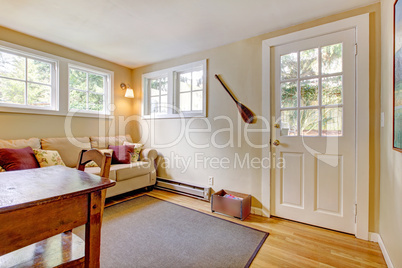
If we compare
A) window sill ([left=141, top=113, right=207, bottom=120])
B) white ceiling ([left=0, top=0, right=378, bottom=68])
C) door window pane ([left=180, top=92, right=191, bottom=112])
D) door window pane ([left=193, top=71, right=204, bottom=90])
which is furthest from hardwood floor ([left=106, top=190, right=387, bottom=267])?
white ceiling ([left=0, top=0, right=378, bottom=68])

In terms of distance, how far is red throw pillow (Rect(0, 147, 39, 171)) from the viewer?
6.65ft

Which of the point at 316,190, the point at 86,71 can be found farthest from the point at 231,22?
the point at 86,71

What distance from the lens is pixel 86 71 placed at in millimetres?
3242

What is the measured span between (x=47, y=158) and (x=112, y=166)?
0.77 metres

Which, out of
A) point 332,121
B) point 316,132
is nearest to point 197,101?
point 316,132

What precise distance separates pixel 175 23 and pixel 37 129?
233 cm

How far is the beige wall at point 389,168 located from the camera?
133 cm

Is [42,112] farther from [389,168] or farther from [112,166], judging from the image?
[389,168]

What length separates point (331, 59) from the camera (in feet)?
6.66

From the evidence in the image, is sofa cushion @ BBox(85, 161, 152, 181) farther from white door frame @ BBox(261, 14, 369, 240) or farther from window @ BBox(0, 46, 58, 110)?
white door frame @ BBox(261, 14, 369, 240)

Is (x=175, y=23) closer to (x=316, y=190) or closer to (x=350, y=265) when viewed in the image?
(x=316, y=190)

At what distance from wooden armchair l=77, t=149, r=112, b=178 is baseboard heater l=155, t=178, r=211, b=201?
5.97 ft

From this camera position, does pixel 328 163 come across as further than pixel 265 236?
Yes

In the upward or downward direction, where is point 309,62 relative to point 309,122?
upward
